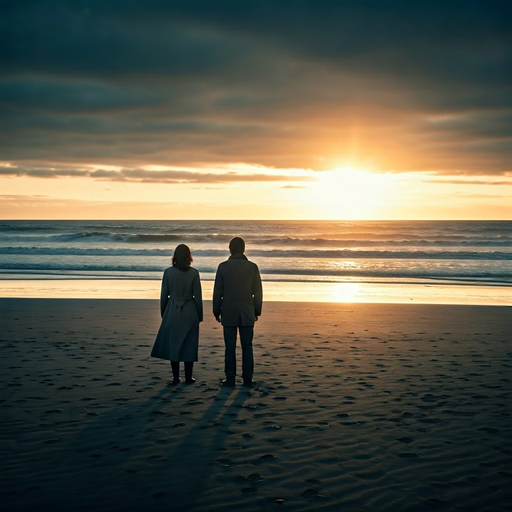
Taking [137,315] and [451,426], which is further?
[137,315]

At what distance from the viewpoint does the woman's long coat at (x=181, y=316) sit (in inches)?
314

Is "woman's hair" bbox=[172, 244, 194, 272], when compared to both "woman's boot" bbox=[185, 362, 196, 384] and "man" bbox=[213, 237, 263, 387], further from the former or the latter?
"woman's boot" bbox=[185, 362, 196, 384]

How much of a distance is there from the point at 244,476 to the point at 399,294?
15.8 meters

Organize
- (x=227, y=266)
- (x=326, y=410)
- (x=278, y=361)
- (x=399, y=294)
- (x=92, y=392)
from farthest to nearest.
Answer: (x=399, y=294), (x=278, y=361), (x=227, y=266), (x=92, y=392), (x=326, y=410)

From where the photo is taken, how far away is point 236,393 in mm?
7445

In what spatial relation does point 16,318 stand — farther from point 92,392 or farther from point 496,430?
point 496,430

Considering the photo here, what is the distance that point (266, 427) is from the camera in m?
6.04

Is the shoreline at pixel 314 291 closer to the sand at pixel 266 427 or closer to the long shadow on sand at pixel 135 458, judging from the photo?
→ the sand at pixel 266 427

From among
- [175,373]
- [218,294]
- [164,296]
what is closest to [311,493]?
[175,373]

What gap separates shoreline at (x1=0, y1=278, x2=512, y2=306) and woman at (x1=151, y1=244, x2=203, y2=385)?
982cm

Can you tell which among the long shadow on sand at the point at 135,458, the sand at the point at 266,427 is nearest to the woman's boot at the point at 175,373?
the sand at the point at 266,427

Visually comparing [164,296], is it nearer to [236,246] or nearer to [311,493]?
[236,246]

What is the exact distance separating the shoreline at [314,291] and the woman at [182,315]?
32.2 feet

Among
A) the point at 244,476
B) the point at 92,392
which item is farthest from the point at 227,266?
the point at 244,476
